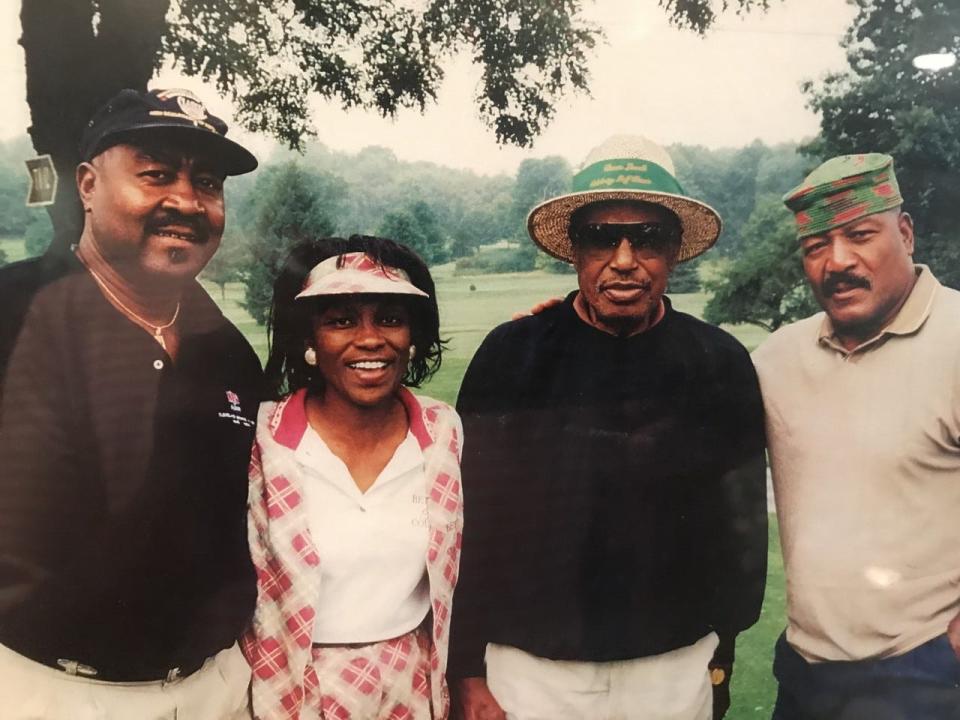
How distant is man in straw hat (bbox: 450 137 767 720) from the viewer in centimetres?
235

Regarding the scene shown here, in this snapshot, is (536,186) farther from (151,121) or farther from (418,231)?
(151,121)

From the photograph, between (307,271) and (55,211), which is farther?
(307,271)

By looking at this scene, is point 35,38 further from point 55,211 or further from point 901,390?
point 901,390

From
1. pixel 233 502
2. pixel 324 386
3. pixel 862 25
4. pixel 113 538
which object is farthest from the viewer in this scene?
pixel 862 25

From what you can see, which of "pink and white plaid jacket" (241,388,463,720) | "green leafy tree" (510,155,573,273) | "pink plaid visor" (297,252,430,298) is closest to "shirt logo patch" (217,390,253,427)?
"pink and white plaid jacket" (241,388,463,720)

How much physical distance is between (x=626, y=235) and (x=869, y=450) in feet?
2.95

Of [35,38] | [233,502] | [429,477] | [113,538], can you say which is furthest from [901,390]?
[35,38]

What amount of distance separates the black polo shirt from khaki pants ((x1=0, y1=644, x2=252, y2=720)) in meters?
0.04

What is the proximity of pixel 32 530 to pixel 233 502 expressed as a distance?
1.53ft

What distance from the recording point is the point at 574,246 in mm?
2373

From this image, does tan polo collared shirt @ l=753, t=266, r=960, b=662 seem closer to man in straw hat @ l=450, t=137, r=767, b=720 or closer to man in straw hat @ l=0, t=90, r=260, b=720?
man in straw hat @ l=450, t=137, r=767, b=720

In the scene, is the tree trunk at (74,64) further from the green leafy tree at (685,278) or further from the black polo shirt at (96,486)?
the green leafy tree at (685,278)

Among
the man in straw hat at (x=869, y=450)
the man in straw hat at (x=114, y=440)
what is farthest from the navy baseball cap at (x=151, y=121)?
the man in straw hat at (x=869, y=450)

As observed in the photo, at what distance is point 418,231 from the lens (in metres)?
2.38
